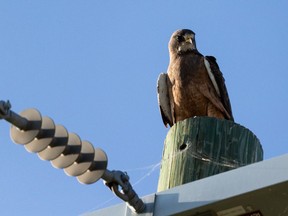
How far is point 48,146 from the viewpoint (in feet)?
9.55

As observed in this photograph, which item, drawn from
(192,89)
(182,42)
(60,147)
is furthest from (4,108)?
(182,42)

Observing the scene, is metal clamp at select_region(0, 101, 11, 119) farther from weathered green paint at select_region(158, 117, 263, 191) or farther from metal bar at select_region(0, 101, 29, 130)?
weathered green paint at select_region(158, 117, 263, 191)

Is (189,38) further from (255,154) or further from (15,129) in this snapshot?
(15,129)

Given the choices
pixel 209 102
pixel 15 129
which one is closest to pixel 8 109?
pixel 15 129

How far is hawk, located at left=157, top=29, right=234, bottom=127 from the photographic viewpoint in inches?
282

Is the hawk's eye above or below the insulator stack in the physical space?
above

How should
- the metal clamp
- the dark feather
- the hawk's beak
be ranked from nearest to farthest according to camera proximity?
the metal clamp → the dark feather → the hawk's beak

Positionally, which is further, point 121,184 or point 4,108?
point 121,184

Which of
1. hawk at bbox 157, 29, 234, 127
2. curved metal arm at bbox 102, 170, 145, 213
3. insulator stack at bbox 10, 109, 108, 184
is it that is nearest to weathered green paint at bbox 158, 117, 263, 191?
curved metal arm at bbox 102, 170, 145, 213

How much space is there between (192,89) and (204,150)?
3482mm

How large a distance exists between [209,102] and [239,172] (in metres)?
4.01

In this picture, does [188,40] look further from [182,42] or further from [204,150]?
[204,150]

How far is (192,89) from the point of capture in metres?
7.53

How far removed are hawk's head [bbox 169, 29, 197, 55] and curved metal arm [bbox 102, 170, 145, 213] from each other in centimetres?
523
